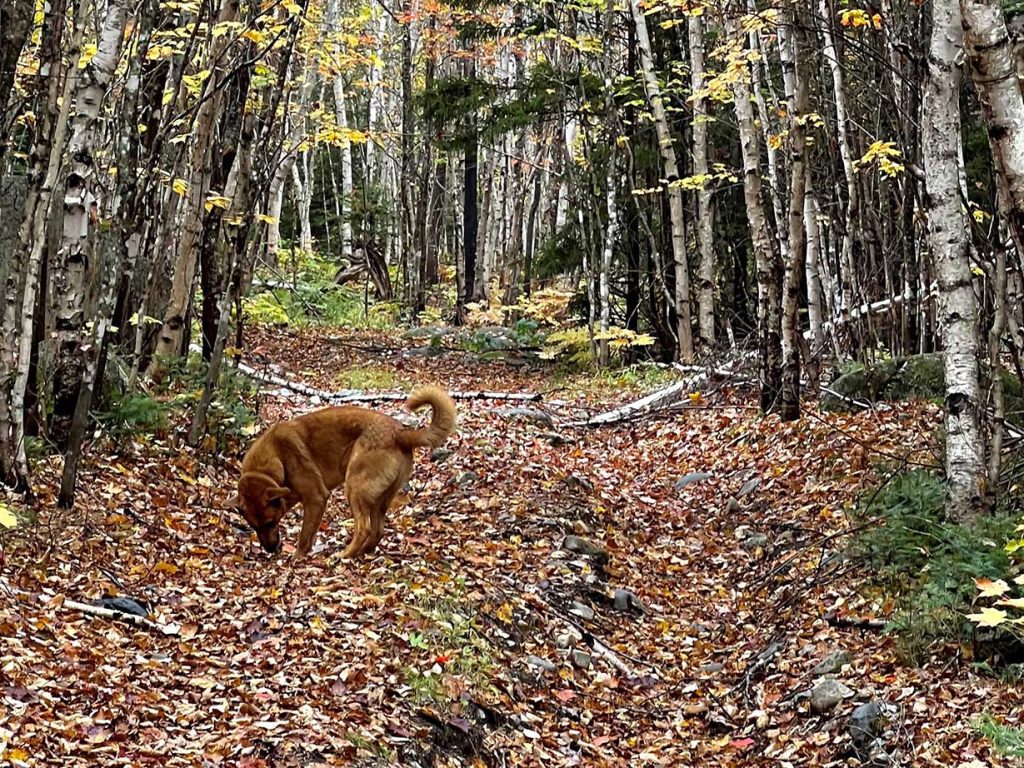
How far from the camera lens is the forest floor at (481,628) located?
573cm

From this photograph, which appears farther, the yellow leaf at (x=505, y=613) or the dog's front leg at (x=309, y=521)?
the dog's front leg at (x=309, y=521)

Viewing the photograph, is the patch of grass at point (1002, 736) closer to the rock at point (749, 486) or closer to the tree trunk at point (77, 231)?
the rock at point (749, 486)

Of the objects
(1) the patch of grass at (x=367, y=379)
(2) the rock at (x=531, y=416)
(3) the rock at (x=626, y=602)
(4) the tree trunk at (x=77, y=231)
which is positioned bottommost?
(3) the rock at (x=626, y=602)

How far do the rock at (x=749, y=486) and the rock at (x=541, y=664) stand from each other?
4.98m

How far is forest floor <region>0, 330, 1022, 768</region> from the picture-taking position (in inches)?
226

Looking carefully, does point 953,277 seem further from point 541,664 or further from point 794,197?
point 794,197

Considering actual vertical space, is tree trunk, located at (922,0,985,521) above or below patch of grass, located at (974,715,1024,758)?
above

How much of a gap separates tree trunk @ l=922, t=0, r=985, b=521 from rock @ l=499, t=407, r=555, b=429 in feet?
27.4

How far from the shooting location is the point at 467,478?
11.9 meters

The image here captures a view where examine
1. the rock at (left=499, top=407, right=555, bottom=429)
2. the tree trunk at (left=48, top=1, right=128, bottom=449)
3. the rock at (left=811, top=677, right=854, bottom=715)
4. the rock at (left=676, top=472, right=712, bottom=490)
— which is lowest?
the rock at (left=811, top=677, right=854, bottom=715)

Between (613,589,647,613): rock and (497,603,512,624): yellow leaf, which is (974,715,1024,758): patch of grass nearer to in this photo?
(497,603,512,624): yellow leaf

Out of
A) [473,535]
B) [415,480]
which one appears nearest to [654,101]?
[415,480]

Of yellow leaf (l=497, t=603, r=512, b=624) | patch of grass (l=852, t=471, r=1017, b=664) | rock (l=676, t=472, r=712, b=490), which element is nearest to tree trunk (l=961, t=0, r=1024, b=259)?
patch of grass (l=852, t=471, r=1017, b=664)

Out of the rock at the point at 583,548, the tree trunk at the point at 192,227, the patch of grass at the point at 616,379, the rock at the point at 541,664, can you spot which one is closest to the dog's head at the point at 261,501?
the rock at the point at 541,664
